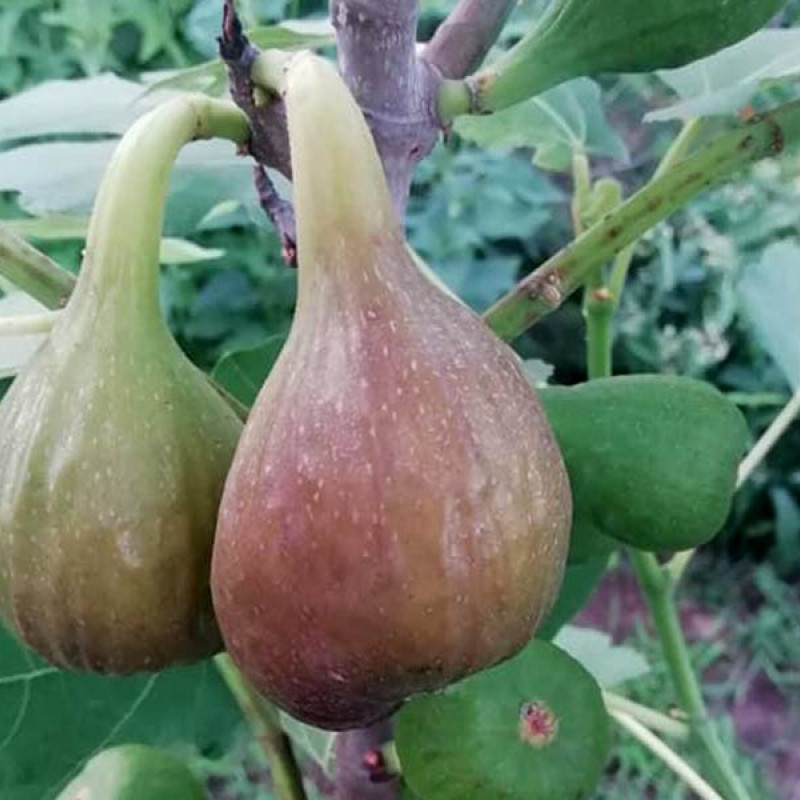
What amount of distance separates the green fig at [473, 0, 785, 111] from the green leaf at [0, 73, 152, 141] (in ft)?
0.60

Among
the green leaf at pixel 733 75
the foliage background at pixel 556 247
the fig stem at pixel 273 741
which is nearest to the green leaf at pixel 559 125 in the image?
the green leaf at pixel 733 75

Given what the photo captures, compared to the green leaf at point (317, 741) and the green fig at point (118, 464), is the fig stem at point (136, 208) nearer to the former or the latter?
the green fig at point (118, 464)

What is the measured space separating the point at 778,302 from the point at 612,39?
1.06ft

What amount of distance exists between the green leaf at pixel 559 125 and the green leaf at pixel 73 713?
10.1 inches

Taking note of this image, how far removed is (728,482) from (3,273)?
0.72 ft

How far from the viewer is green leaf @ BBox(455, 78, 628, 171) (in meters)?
0.71

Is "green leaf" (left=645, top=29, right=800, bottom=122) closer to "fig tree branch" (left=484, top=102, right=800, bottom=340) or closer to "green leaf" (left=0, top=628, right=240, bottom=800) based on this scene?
"fig tree branch" (left=484, top=102, right=800, bottom=340)

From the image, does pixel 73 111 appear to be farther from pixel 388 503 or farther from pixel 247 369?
pixel 388 503

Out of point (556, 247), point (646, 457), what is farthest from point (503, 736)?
point (556, 247)

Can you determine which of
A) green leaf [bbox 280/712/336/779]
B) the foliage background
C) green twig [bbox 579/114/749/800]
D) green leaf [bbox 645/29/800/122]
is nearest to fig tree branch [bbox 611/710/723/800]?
green twig [bbox 579/114/749/800]

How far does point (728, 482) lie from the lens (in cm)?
50

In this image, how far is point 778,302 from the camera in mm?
747

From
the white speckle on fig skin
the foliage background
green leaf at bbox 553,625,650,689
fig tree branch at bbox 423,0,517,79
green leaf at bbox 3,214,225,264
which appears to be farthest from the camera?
the foliage background

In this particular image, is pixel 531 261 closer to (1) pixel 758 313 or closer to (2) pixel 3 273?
(1) pixel 758 313
